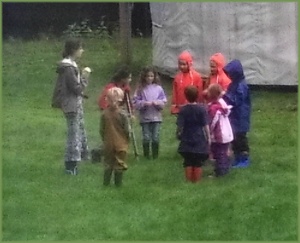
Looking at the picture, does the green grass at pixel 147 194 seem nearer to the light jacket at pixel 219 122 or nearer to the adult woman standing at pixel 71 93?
the adult woman standing at pixel 71 93

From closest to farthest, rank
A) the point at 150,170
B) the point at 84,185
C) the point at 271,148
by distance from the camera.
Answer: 1. the point at 84,185
2. the point at 150,170
3. the point at 271,148

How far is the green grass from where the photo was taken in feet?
23.0

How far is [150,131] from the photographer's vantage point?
9500 mm

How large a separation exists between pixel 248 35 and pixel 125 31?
2.24 metres

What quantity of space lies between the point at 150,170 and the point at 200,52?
17.2 feet

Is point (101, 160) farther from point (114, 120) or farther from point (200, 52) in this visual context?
point (200, 52)

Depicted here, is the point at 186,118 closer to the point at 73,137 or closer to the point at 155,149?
the point at 73,137

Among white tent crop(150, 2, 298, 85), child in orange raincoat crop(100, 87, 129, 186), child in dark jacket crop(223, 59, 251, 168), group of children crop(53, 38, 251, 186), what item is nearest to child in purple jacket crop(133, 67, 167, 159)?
group of children crop(53, 38, 251, 186)

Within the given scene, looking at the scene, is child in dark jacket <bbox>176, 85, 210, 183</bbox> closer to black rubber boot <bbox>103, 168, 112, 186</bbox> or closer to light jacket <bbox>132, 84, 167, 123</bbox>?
black rubber boot <bbox>103, 168, 112, 186</bbox>

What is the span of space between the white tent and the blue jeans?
13.6 ft

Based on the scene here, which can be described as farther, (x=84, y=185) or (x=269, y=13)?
(x=269, y=13)

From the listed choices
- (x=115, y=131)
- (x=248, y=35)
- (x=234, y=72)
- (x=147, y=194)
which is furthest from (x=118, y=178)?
(x=248, y=35)

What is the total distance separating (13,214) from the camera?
748cm

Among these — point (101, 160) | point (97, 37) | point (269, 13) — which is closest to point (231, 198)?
point (101, 160)
